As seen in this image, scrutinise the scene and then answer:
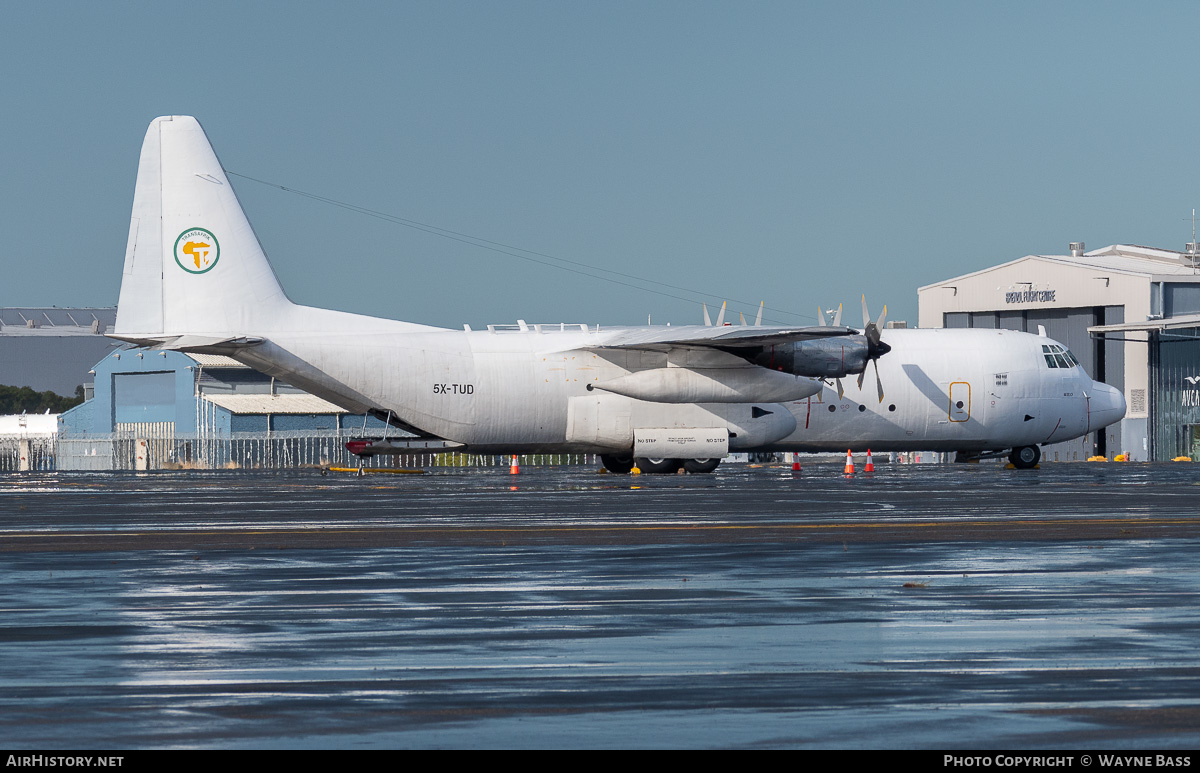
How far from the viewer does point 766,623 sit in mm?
11266

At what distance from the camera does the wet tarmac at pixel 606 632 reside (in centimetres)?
756

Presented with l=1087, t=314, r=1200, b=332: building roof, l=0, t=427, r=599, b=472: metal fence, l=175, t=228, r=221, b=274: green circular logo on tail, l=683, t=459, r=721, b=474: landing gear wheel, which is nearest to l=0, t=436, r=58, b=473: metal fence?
l=0, t=427, r=599, b=472: metal fence

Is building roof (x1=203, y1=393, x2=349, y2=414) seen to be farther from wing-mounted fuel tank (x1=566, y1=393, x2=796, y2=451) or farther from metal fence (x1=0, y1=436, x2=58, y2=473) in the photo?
wing-mounted fuel tank (x1=566, y1=393, x2=796, y2=451)

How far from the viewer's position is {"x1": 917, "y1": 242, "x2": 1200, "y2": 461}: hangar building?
70.4 m

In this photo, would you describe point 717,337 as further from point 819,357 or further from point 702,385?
point 819,357

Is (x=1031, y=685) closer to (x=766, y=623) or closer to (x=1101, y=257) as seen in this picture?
(x=766, y=623)

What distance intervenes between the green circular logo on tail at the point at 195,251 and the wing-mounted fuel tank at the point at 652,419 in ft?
33.8

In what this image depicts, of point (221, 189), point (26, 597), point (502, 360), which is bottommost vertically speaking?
point (26, 597)

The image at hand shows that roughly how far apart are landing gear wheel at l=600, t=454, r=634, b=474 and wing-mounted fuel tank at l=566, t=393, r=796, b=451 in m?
2.67

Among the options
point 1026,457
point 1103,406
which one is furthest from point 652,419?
point 1103,406

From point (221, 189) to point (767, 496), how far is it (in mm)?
17317

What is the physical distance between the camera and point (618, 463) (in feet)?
139

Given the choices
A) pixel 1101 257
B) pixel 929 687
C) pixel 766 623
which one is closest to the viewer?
pixel 929 687
